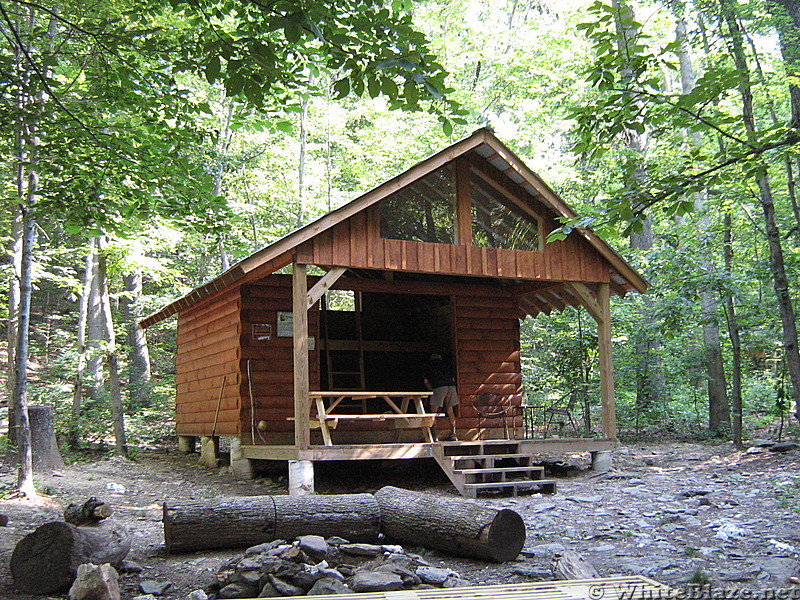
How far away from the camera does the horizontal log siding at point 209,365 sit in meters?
12.9

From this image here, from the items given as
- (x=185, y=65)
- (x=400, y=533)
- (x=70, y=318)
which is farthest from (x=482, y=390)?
(x=70, y=318)

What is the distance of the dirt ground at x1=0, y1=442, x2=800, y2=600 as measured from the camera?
5723 millimetres

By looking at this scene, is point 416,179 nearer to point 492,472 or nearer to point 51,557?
point 492,472

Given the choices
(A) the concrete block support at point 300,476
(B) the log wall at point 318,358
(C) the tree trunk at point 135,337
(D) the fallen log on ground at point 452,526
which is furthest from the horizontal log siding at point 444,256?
(C) the tree trunk at point 135,337

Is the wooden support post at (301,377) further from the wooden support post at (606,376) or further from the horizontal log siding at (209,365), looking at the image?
the wooden support post at (606,376)

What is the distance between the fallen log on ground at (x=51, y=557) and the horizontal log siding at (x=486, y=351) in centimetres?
907

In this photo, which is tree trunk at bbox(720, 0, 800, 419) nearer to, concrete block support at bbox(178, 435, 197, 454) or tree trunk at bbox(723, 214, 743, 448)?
tree trunk at bbox(723, 214, 743, 448)

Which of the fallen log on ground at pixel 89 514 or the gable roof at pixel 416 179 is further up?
the gable roof at pixel 416 179

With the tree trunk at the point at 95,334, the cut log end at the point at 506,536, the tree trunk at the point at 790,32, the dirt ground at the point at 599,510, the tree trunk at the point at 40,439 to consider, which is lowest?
the dirt ground at the point at 599,510

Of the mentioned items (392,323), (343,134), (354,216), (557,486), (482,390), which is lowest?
(557,486)

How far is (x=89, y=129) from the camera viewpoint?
7.21 m

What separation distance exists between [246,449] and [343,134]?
19232 mm

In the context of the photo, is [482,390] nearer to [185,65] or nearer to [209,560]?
[209,560]

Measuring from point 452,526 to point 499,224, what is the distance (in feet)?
22.3
